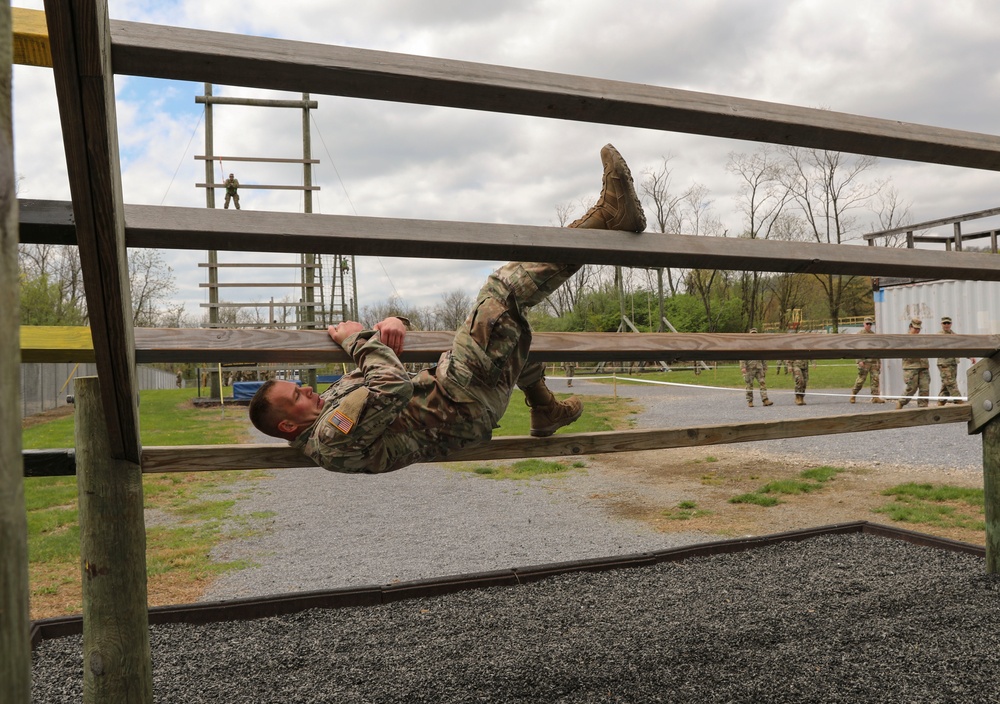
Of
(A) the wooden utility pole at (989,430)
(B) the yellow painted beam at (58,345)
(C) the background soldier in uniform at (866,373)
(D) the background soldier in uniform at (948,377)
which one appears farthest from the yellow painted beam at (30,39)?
(C) the background soldier in uniform at (866,373)

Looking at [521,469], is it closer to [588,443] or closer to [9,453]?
[588,443]

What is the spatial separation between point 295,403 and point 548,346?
94 cm

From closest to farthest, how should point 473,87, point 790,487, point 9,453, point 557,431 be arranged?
point 9,453 → point 473,87 → point 557,431 → point 790,487

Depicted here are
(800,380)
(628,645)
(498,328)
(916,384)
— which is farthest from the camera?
(800,380)

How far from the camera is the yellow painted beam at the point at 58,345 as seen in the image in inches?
81.4

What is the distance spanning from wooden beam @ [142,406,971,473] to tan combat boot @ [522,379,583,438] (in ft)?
0.20

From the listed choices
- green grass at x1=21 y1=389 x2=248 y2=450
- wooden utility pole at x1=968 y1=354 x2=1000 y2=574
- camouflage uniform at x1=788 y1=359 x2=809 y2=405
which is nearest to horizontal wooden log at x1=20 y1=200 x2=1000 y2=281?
wooden utility pole at x1=968 y1=354 x2=1000 y2=574

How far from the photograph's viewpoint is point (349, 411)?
7.97 feet

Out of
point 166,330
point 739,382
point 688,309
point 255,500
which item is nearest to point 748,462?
point 255,500

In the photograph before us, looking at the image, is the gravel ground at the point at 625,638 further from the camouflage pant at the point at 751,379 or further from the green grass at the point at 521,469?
the camouflage pant at the point at 751,379

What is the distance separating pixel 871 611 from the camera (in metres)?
3.66

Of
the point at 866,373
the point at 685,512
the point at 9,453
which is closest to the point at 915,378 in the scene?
the point at 866,373

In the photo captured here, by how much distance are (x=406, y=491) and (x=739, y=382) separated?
67.1 feet

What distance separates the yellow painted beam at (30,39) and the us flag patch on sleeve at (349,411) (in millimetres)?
1260
